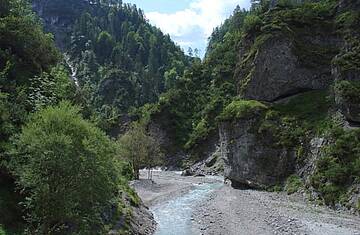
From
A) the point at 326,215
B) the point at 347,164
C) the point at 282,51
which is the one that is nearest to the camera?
the point at 326,215

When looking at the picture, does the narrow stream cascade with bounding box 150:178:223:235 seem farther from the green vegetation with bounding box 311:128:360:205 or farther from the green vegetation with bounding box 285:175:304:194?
the green vegetation with bounding box 311:128:360:205

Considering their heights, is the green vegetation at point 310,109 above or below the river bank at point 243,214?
above

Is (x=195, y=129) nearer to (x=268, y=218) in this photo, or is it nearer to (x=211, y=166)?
(x=211, y=166)

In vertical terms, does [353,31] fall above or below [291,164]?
above

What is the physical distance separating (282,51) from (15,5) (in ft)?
160

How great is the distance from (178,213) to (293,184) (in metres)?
21.1

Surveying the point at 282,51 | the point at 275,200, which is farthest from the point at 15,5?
the point at 282,51

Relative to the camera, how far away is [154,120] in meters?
135

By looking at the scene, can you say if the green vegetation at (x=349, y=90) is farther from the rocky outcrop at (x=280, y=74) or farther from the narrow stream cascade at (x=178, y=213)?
the narrow stream cascade at (x=178, y=213)

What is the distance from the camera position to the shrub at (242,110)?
7244 centimetres

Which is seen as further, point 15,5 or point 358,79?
point 358,79

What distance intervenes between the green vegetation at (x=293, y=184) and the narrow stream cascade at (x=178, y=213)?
1192 cm

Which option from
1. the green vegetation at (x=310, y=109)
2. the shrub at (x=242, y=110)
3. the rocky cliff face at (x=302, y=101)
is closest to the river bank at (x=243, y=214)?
the rocky cliff face at (x=302, y=101)

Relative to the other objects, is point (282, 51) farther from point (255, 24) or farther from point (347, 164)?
point (347, 164)
